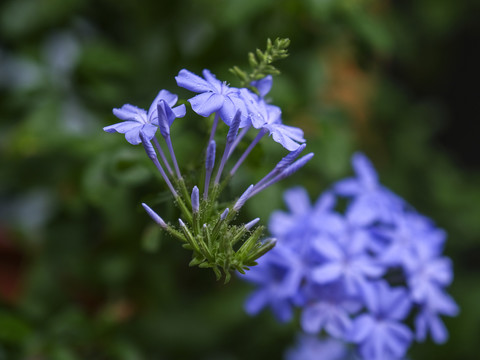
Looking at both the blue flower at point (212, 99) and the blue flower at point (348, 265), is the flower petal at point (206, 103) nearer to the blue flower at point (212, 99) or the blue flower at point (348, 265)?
the blue flower at point (212, 99)

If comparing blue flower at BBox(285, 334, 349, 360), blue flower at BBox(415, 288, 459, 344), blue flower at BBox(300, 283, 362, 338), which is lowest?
blue flower at BBox(285, 334, 349, 360)

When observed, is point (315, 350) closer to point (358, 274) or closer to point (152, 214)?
point (358, 274)

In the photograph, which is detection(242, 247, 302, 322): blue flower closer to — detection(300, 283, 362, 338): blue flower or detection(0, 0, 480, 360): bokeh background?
detection(300, 283, 362, 338): blue flower

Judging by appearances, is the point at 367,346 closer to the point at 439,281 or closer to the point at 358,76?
the point at 439,281

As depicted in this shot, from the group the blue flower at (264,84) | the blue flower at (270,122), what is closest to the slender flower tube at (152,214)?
the blue flower at (270,122)

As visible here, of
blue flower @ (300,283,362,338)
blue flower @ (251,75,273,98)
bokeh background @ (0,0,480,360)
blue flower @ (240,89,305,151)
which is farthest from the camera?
bokeh background @ (0,0,480,360)

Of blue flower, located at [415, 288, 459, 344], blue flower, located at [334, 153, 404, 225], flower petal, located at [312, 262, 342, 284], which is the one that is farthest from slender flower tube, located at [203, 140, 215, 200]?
blue flower, located at [415, 288, 459, 344]

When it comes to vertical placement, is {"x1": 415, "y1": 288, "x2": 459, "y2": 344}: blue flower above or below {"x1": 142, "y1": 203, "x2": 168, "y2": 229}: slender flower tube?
below

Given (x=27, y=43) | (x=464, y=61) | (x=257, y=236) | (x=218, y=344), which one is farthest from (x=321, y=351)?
(x=464, y=61)
